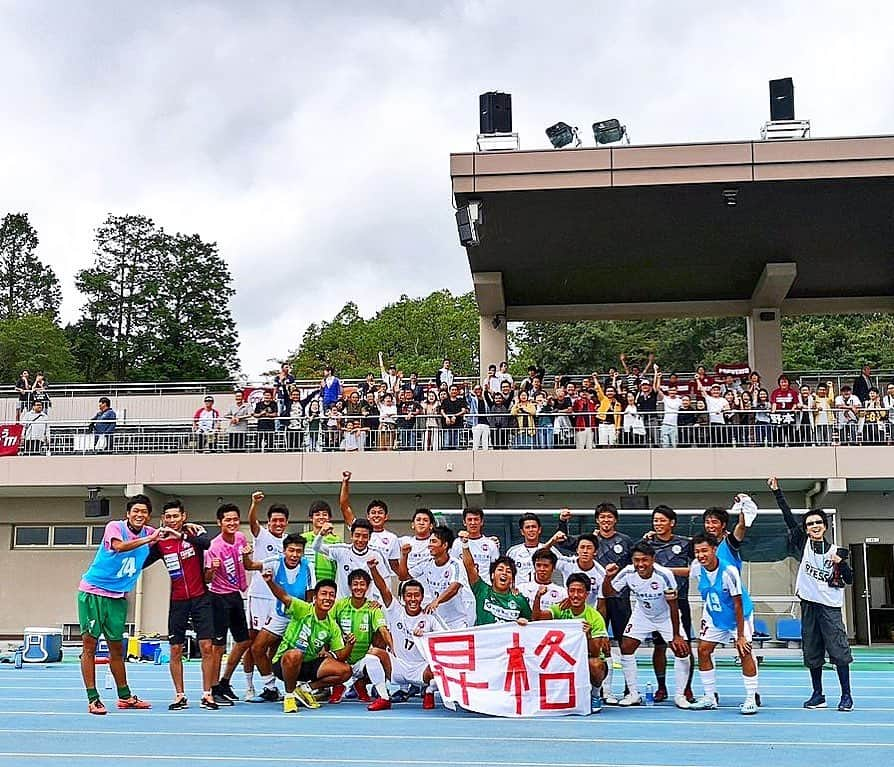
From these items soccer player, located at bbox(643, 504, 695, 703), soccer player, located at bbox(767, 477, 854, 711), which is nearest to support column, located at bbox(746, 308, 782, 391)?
soccer player, located at bbox(643, 504, 695, 703)

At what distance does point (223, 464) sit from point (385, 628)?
1275 centimetres

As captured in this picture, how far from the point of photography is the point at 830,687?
1259cm

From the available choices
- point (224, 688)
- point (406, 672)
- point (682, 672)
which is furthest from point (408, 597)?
point (682, 672)

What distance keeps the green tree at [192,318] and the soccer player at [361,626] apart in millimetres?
50911

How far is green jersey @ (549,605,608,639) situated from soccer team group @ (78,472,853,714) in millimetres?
16

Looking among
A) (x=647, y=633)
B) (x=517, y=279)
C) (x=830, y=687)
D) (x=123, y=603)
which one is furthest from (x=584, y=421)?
(x=123, y=603)

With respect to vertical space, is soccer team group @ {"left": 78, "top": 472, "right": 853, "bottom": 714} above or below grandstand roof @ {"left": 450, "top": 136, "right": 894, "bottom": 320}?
below

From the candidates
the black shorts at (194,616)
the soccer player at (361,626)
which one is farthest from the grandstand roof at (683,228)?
the black shorts at (194,616)

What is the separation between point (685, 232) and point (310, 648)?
537 inches

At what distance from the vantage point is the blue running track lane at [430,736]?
7430 mm

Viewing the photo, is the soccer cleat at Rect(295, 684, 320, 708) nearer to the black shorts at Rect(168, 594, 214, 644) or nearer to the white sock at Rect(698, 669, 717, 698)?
the black shorts at Rect(168, 594, 214, 644)

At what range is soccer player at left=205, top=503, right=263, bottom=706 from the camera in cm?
1016

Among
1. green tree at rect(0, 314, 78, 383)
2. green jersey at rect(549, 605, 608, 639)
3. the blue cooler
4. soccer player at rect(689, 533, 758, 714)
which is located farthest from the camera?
green tree at rect(0, 314, 78, 383)

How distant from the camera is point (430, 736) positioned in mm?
8500
